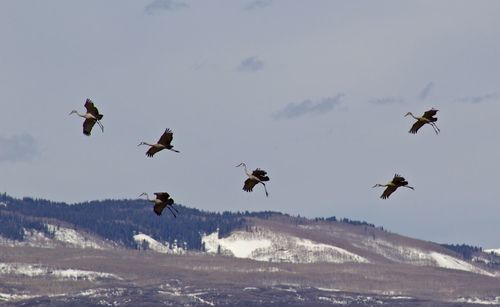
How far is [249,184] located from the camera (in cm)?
10950

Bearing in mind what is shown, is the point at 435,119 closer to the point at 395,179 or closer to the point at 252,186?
the point at 395,179

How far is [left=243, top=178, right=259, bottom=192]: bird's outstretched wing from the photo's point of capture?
108938 millimetres

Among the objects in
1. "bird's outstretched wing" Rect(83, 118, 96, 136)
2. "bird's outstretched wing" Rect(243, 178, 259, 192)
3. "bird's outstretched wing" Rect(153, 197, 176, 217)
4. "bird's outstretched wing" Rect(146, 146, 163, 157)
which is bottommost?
"bird's outstretched wing" Rect(153, 197, 176, 217)

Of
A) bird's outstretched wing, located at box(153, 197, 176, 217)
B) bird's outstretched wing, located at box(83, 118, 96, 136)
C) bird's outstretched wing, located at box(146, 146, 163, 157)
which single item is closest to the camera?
bird's outstretched wing, located at box(153, 197, 176, 217)

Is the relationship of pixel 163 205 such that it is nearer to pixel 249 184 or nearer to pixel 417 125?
pixel 249 184

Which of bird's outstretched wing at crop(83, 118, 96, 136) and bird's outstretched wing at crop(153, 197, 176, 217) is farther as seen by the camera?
bird's outstretched wing at crop(83, 118, 96, 136)

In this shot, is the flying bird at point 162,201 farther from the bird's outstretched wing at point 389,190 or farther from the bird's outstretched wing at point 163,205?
the bird's outstretched wing at point 389,190

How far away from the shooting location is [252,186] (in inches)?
4323

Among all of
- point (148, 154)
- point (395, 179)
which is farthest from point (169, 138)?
point (395, 179)

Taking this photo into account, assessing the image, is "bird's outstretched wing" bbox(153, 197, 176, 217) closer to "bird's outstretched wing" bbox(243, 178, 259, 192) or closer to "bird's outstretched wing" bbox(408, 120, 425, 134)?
"bird's outstretched wing" bbox(243, 178, 259, 192)

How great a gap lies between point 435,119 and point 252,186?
12108 mm

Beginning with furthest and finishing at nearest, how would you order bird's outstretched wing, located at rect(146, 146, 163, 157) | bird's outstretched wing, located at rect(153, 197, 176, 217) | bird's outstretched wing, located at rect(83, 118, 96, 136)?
bird's outstretched wing, located at rect(83, 118, 96, 136) → bird's outstretched wing, located at rect(146, 146, 163, 157) → bird's outstretched wing, located at rect(153, 197, 176, 217)

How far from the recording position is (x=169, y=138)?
110 metres

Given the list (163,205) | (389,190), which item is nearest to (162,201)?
(163,205)
